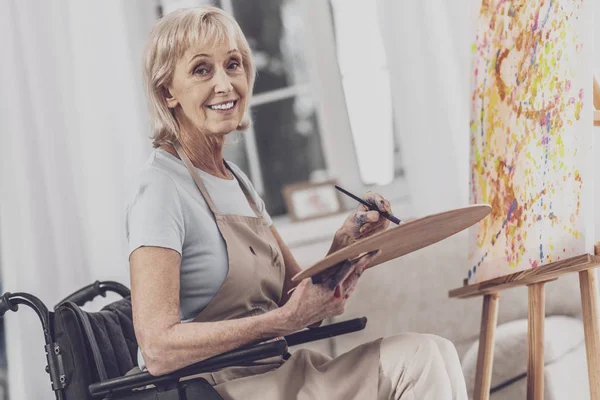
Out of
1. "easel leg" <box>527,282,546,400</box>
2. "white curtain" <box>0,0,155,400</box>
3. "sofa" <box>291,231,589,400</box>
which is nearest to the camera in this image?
"easel leg" <box>527,282,546,400</box>

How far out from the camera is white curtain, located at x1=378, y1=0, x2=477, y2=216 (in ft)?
9.00

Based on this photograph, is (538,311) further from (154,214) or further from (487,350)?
(154,214)

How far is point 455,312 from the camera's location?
252 cm

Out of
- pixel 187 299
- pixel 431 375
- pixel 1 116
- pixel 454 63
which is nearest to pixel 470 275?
pixel 431 375

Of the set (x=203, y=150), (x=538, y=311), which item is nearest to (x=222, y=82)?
(x=203, y=150)

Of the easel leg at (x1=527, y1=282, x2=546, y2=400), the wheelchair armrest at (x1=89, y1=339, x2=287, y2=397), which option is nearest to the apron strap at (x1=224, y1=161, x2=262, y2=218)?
the wheelchair armrest at (x1=89, y1=339, x2=287, y2=397)

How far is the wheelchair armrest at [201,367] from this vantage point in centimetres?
142

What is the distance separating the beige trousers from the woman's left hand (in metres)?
0.28

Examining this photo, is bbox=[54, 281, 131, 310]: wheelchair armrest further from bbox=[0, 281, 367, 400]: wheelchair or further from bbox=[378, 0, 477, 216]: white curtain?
bbox=[378, 0, 477, 216]: white curtain

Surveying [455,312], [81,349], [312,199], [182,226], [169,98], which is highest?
[169,98]

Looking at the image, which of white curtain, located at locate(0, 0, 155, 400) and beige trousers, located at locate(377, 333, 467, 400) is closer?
beige trousers, located at locate(377, 333, 467, 400)

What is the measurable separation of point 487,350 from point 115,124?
1.60 metres

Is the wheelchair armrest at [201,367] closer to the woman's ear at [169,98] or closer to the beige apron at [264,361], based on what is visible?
the beige apron at [264,361]

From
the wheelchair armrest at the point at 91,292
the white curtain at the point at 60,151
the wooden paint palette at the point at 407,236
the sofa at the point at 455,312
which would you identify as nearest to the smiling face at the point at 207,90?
the wooden paint palette at the point at 407,236
